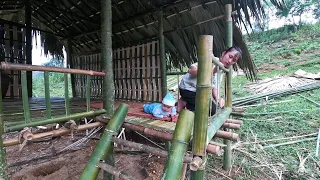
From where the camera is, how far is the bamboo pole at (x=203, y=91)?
3.26 ft

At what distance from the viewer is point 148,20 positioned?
13.1 ft

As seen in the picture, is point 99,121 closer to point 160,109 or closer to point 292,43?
point 160,109

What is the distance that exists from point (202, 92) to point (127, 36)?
394 centimetres

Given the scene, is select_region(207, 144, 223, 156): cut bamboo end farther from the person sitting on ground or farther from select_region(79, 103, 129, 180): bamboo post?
the person sitting on ground

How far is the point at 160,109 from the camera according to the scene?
239cm

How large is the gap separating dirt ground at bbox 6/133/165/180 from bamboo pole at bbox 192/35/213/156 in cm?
230

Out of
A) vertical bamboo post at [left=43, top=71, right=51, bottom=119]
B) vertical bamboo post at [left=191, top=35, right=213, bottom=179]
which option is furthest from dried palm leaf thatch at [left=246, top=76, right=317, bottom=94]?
vertical bamboo post at [left=43, top=71, right=51, bottom=119]

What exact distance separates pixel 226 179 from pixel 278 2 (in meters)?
2.49

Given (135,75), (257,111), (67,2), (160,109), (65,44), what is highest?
(67,2)

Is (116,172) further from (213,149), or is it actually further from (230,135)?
(230,135)

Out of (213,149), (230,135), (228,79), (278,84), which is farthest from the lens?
(278,84)

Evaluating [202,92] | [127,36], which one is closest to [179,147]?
[202,92]

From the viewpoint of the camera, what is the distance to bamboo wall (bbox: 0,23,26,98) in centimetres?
505

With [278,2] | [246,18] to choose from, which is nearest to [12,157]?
[246,18]
